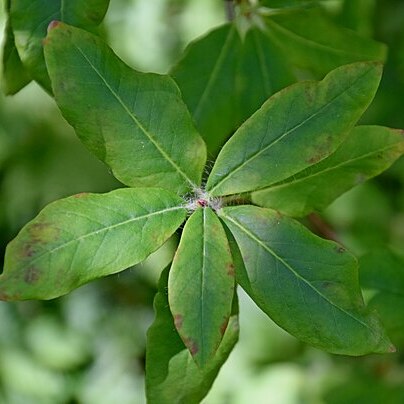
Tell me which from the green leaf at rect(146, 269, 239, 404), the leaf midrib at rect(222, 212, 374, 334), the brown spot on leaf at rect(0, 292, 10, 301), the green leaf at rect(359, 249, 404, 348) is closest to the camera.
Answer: the brown spot on leaf at rect(0, 292, 10, 301)

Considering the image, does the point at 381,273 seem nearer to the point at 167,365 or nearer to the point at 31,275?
the point at 167,365

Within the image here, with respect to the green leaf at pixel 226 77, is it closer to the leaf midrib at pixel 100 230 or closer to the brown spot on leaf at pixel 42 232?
the leaf midrib at pixel 100 230

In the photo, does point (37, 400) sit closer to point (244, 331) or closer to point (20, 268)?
point (244, 331)

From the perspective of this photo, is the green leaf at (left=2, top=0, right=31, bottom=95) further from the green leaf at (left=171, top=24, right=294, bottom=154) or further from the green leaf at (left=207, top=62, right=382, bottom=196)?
the green leaf at (left=207, top=62, right=382, bottom=196)

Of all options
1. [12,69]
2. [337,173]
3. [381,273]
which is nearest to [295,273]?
[337,173]

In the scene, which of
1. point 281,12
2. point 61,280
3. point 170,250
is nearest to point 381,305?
point 281,12

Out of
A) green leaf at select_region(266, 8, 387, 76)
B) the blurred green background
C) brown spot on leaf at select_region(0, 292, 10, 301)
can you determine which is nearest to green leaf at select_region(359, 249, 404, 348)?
green leaf at select_region(266, 8, 387, 76)
